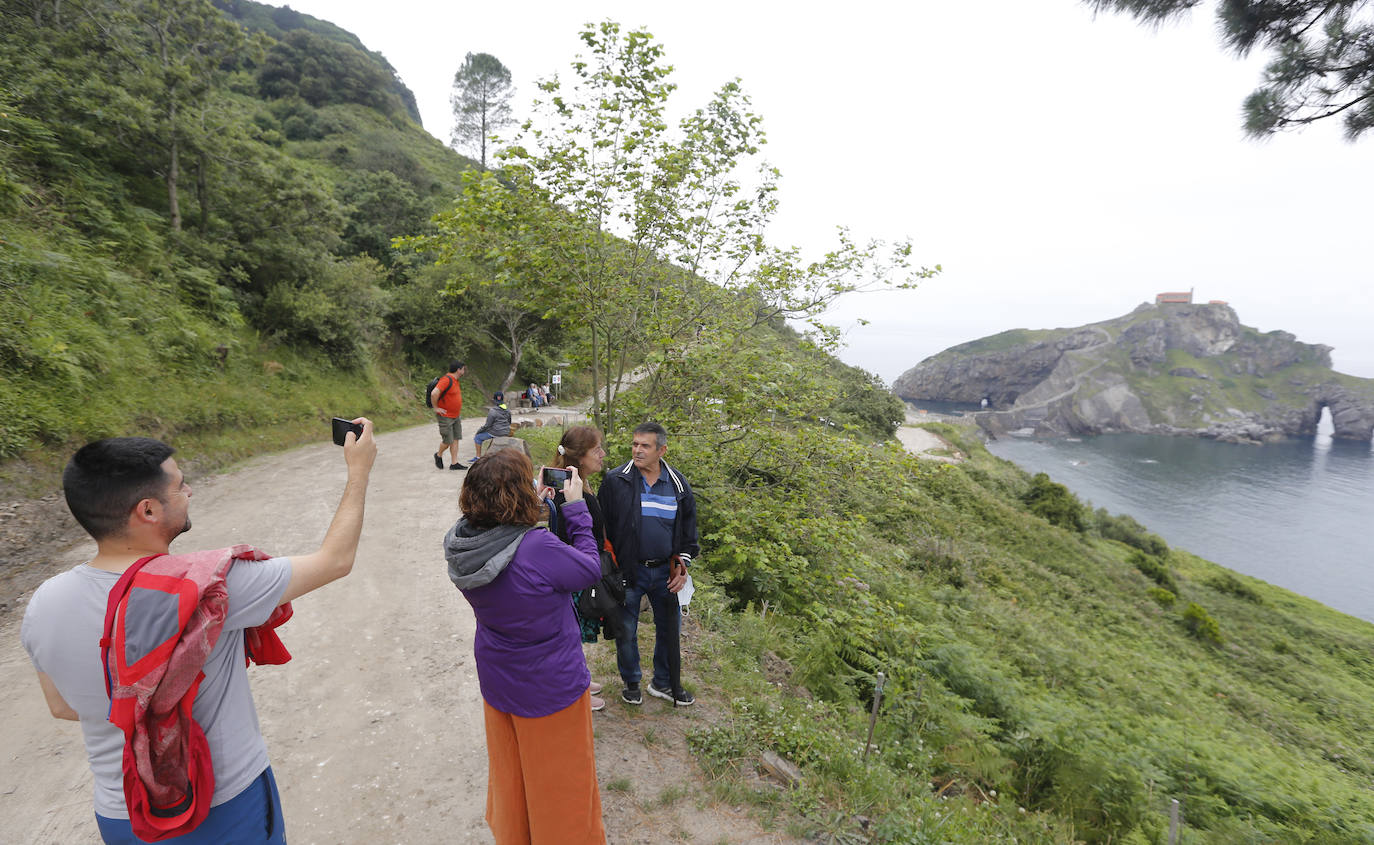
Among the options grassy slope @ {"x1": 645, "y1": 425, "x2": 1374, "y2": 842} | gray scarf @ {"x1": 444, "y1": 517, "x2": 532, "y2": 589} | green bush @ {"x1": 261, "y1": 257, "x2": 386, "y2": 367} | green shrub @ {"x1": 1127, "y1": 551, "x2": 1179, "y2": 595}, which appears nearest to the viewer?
gray scarf @ {"x1": 444, "y1": 517, "x2": 532, "y2": 589}

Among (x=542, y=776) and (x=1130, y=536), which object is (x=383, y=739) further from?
(x=1130, y=536)

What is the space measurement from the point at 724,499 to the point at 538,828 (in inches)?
192

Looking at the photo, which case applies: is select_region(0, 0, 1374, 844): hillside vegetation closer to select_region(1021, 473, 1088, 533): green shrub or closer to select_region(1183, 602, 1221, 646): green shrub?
select_region(1183, 602, 1221, 646): green shrub

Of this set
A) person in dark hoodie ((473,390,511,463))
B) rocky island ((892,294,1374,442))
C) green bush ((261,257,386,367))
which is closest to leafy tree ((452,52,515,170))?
green bush ((261,257,386,367))

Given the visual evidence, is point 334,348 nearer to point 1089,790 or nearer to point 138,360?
point 138,360

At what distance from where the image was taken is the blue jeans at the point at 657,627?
4.16 m

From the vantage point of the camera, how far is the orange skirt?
2666mm

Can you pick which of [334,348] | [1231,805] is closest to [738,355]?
[1231,805]

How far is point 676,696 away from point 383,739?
2224mm

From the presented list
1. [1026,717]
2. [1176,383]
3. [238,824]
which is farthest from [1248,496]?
[238,824]

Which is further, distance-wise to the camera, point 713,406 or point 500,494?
point 713,406

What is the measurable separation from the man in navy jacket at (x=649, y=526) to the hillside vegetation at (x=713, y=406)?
119 cm

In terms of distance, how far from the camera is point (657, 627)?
14.5 feet

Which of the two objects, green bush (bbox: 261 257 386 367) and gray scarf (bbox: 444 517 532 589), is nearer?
gray scarf (bbox: 444 517 532 589)
